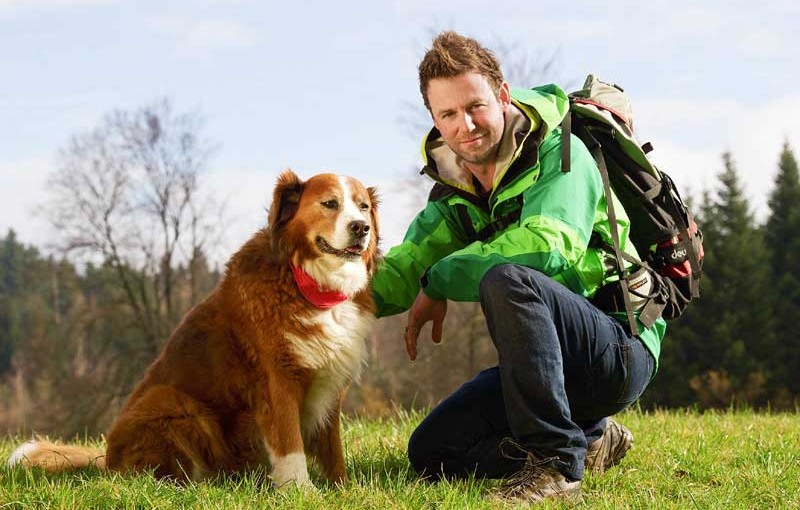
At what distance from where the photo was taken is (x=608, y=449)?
14.7 feet

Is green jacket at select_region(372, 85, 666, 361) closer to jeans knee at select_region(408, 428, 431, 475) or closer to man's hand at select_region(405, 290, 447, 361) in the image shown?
man's hand at select_region(405, 290, 447, 361)

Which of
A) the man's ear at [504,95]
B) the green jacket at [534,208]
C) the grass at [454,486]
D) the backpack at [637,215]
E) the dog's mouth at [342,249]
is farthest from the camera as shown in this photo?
the dog's mouth at [342,249]

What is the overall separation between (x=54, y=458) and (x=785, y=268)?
35.1 metres

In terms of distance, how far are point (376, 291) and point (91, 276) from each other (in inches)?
1219

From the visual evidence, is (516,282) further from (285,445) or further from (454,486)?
(285,445)

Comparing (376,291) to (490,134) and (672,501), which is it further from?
(672,501)

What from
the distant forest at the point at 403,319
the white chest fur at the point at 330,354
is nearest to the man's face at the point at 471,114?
the white chest fur at the point at 330,354

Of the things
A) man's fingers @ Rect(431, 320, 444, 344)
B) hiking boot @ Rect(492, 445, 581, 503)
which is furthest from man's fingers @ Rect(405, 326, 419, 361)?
hiking boot @ Rect(492, 445, 581, 503)

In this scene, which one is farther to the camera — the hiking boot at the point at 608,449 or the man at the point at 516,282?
the hiking boot at the point at 608,449

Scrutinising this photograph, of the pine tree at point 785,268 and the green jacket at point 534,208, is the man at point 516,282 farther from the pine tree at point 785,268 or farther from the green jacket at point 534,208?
the pine tree at point 785,268

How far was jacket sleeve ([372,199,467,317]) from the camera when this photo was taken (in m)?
4.59

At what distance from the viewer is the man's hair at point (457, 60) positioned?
406cm

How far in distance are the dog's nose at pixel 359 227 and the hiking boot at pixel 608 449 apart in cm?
156

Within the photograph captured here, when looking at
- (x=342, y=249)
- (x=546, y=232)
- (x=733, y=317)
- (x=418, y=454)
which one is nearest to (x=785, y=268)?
(x=733, y=317)
